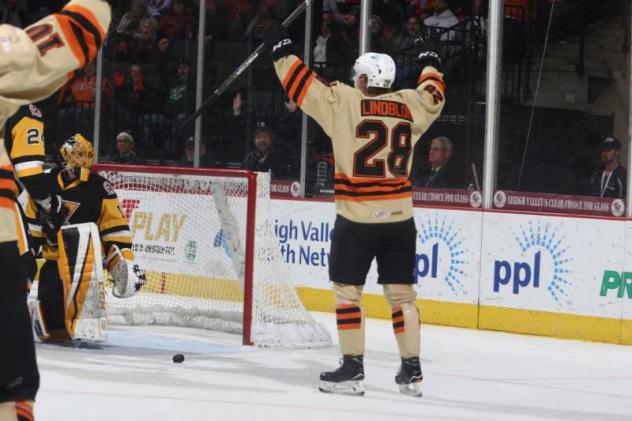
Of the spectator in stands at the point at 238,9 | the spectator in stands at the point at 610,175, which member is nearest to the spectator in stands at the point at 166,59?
the spectator in stands at the point at 238,9

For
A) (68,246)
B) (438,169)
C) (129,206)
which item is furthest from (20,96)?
(438,169)

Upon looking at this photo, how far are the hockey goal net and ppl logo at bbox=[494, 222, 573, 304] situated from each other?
168 centimetres

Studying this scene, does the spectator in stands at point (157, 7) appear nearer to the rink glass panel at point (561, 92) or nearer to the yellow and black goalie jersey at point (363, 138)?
the rink glass panel at point (561, 92)

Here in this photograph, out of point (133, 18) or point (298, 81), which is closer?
point (298, 81)

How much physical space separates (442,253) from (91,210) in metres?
2.76

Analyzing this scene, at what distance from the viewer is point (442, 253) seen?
9.52 meters

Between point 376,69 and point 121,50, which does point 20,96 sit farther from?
point 121,50

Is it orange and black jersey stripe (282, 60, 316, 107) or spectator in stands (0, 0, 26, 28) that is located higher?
spectator in stands (0, 0, 26, 28)

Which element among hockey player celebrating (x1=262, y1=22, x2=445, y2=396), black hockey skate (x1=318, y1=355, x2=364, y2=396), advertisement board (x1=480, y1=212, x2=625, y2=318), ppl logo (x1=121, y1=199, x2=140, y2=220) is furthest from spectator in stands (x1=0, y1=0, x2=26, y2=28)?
black hockey skate (x1=318, y1=355, x2=364, y2=396)

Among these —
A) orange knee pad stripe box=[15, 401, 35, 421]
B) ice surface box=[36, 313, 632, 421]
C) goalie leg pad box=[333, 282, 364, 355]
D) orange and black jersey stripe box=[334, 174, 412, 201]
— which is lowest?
ice surface box=[36, 313, 632, 421]

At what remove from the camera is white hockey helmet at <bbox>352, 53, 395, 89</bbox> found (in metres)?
6.33

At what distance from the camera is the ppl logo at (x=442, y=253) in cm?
940

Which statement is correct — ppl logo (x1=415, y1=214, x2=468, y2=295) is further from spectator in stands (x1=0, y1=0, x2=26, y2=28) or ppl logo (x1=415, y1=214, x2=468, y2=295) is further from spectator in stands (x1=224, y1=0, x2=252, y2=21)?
spectator in stands (x1=0, y1=0, x2=26, y2=28)

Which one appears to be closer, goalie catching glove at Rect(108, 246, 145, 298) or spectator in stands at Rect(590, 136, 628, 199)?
goalie catching glove at Rect(108, 246, 145, 298)
